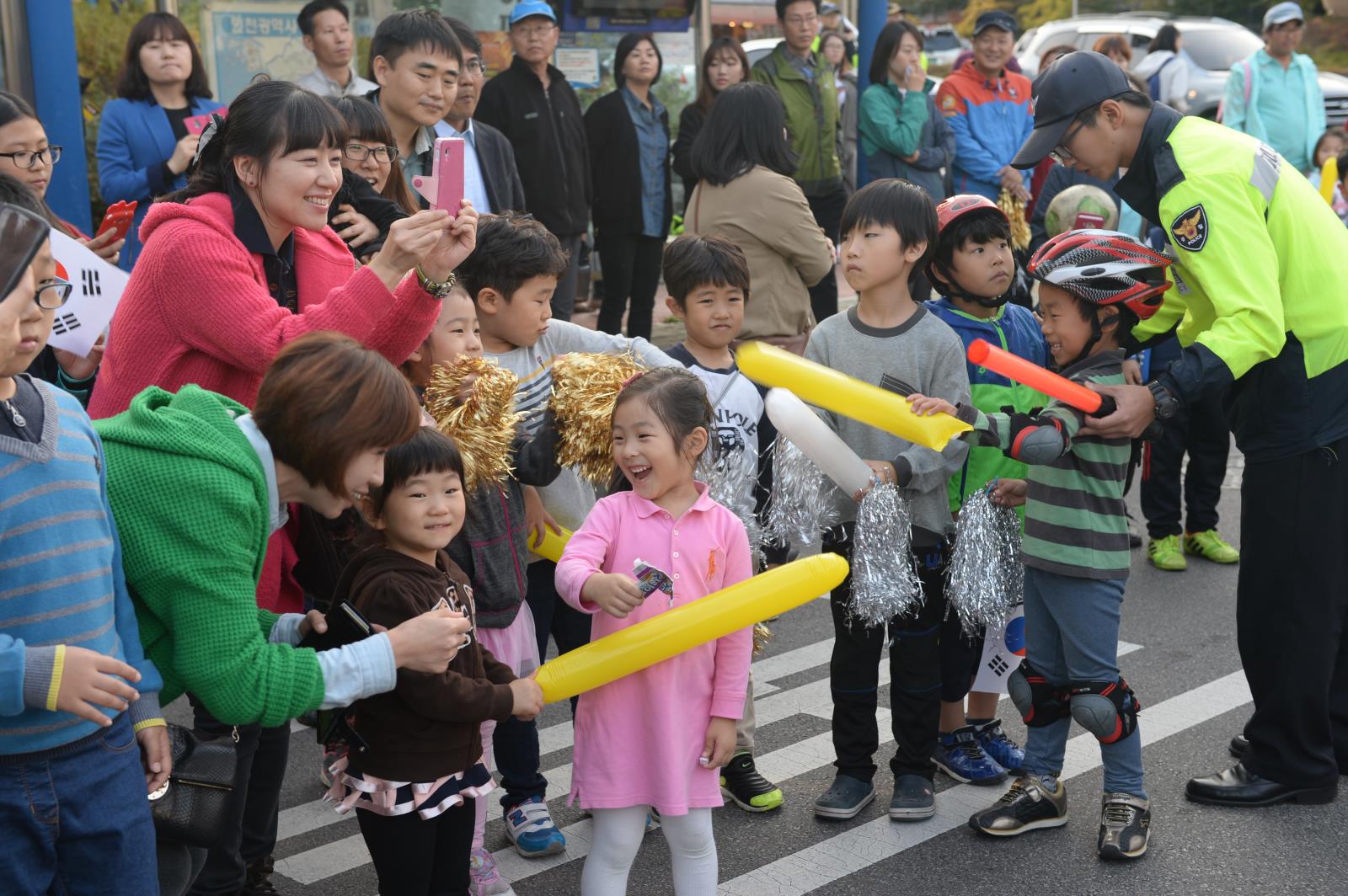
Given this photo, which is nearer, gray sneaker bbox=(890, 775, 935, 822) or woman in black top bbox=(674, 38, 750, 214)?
gray sneaker bbox=(890, 775, 935, 822)

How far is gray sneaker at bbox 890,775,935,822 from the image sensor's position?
393 centimetres

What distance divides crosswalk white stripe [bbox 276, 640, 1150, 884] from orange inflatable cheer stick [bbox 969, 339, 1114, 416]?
1470mm

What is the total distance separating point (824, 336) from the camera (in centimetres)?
404

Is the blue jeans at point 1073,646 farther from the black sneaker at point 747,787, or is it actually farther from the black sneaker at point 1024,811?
the black sneaker at point 747,787

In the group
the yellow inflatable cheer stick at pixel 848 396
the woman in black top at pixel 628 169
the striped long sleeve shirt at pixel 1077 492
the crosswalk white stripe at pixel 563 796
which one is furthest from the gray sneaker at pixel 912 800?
the woman in black top at pixel 628 169

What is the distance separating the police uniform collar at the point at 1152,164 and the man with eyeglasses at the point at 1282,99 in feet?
24.3

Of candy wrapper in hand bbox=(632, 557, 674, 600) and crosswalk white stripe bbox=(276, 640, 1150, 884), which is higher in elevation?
candy wrapper in hand bbox=(632, 557, 674, 600)

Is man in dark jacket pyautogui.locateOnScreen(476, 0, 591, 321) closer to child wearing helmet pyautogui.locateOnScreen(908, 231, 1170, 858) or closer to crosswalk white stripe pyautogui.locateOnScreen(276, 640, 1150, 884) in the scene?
crosswalk white stripe pyautogui.locateOnScreen(276, 640, 1150, 884)

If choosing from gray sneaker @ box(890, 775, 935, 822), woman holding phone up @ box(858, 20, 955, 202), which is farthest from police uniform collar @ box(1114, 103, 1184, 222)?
woman holding phone up @ box(858, 20, 955, 202)

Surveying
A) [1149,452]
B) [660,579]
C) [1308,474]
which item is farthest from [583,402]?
[1149,452]

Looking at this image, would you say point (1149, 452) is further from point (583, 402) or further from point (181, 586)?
point (181, 586)

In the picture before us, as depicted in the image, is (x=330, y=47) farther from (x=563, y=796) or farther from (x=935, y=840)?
(x=935, y=840)

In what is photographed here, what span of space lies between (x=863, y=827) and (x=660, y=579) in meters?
1.34

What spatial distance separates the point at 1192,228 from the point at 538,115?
15.0 ft
